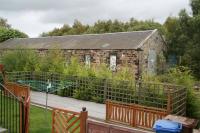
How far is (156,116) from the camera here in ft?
34.0

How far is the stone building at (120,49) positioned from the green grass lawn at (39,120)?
9665 mm

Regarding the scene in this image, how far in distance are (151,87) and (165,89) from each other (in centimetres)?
64

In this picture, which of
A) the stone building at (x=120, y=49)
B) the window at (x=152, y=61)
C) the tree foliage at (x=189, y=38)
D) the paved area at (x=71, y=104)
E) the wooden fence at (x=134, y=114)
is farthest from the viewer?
the window at (x=152, y=61)

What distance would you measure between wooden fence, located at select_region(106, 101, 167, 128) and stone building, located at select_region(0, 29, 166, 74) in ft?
35.6

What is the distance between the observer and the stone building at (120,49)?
22.5 metres

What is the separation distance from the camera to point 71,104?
14.4 meters

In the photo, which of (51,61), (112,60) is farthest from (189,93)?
(112,60)

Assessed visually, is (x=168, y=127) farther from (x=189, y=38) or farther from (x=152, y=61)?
(x=189, y=38)

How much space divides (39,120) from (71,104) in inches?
129

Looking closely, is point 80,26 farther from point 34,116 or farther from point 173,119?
point 173,119

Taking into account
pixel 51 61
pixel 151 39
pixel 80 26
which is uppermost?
pixel 80 26

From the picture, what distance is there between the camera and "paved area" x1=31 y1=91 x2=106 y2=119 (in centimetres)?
1293

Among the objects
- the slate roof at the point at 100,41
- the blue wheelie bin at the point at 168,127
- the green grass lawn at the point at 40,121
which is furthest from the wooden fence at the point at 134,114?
the slate roof at the point at 100,41

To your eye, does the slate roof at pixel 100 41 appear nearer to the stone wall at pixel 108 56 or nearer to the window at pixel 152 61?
the stone wall at pixel 108 56
